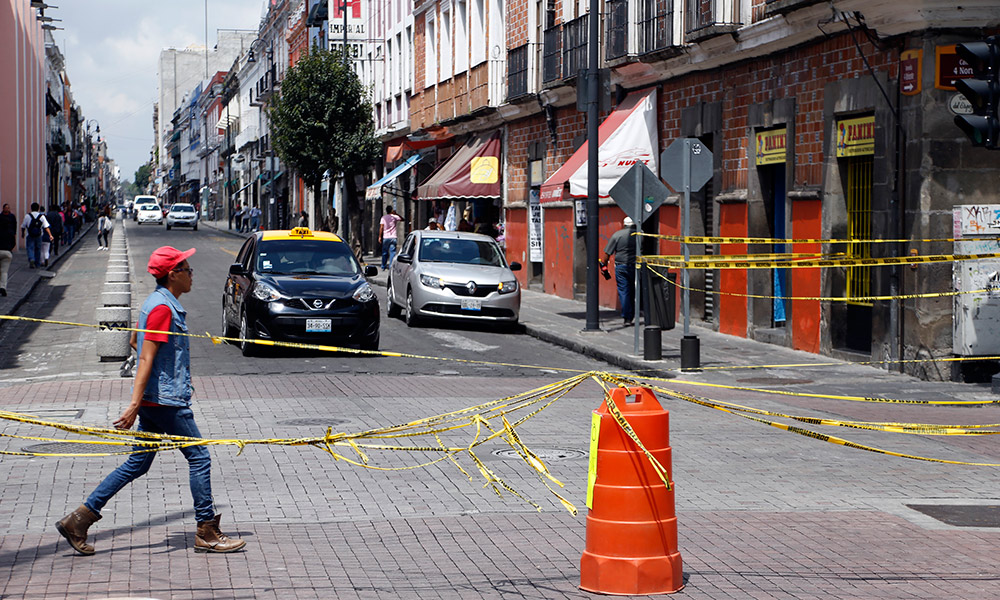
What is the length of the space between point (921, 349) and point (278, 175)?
215 feet

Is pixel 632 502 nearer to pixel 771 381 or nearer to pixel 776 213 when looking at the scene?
pixel 771 381

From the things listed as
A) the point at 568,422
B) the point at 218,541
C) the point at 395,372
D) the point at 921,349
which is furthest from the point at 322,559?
the point at 921,349

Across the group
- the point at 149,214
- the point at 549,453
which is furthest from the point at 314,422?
the point at 149,214

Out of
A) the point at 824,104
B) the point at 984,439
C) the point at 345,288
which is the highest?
the point at 824,104

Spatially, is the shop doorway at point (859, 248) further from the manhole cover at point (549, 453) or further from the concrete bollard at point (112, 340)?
the concrete bollard at point (112, 340)

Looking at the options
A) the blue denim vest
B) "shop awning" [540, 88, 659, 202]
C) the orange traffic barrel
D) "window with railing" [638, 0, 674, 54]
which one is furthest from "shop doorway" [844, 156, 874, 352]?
the blue denim vest

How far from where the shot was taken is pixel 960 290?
45.9 feet

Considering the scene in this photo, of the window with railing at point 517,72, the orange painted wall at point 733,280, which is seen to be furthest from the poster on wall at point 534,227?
the orange painted wall at point 733,280

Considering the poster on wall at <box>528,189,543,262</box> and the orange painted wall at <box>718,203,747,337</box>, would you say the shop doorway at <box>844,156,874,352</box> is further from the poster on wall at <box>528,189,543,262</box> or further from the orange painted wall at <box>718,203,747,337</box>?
the poster on wall at <box>528,189,543,262</box>

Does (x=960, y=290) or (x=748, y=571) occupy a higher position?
(x=960, y=290)

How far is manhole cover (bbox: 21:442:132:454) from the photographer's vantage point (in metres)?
9.62

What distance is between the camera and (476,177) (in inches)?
1289

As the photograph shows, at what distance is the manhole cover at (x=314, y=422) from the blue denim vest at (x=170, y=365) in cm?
424

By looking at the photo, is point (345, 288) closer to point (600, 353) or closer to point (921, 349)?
point (600, 353)
